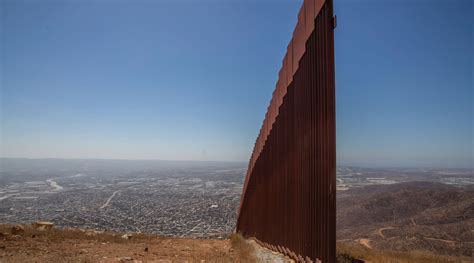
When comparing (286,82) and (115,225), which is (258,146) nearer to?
(286,82)

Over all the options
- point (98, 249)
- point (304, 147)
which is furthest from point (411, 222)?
point (98, 249)

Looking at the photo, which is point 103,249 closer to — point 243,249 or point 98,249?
point 98,249

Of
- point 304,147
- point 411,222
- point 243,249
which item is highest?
point 304,147

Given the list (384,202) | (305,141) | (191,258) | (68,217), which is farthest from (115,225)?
(384,202)

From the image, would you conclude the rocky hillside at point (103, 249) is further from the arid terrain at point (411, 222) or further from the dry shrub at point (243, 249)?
the arid terrain at point (411, 222)

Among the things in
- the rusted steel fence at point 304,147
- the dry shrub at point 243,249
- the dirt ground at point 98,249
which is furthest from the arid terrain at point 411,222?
the dirt ground at point 98,249

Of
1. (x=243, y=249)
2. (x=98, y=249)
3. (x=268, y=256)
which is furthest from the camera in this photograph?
(x=243, y=249)
